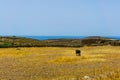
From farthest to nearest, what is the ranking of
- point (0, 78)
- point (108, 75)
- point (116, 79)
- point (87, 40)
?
point (87, 40)
point (0, 78)
point (108, 75)
point (116, 79)

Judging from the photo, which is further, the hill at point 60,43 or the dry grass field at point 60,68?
the hill at point 60,43

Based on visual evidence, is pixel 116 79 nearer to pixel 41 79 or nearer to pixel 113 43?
pixel 41 79

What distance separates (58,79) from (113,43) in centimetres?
7575

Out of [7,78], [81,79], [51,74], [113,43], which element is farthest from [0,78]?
[113,43]

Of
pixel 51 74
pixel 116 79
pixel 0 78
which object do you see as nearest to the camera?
pixel 116 79

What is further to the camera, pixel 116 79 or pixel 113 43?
pixel 113 43

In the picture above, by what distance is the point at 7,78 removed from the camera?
28.3 m

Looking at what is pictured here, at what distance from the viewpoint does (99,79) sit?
2402cm

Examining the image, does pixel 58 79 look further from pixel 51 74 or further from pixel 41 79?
pixel 51 74

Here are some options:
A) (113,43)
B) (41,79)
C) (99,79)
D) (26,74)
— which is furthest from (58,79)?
(113,43)

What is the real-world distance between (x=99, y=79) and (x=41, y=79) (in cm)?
514

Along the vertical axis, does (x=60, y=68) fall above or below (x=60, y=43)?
above

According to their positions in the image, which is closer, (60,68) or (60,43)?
(60,68)

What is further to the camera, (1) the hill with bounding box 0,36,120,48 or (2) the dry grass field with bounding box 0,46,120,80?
(1) the hill with bounding box 0,36,120,48
